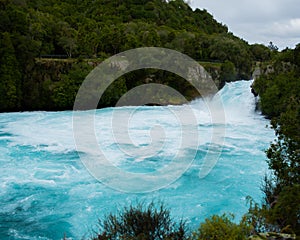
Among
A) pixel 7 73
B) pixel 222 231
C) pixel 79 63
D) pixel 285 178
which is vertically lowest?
pixel 222 231

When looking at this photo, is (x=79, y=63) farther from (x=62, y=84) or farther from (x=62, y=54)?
(x=62, y=54)

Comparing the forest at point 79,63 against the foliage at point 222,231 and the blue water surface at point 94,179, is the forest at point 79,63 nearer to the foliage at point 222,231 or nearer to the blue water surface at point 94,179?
the blue water surface at point 94,179

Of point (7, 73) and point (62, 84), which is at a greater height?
point (62, 84)

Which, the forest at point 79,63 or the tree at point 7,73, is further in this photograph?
the tree at point 7,73

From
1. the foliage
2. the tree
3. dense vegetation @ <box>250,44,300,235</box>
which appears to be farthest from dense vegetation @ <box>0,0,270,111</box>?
the foliage

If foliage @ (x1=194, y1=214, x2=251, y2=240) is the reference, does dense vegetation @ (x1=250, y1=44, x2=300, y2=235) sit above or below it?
above

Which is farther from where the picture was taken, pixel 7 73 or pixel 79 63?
pixel 79 63

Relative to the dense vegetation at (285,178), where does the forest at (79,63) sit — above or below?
above

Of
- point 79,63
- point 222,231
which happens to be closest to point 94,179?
point 222,231

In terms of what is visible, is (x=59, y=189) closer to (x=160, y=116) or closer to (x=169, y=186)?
(x=169, y=186)

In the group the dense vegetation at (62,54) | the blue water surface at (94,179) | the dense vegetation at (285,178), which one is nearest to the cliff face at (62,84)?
the dense vegetation at (62,54)

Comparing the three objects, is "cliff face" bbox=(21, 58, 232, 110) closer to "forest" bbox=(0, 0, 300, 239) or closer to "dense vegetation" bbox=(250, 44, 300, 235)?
"forest" bbox=(0, 0, 300, 239)

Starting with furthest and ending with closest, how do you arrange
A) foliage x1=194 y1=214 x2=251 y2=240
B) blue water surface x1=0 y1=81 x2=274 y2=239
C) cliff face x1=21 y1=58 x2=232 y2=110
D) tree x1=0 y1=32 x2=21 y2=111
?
cliff face x1=21 y1=58 x2=232 y2=110
tree x1=0 y1=32 x2=21 y2=111
blue water surface x1=0 y1=81 x2=274 y2=239
foliage x1=194 y1=214 x2=251 y2=240

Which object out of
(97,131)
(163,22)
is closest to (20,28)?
(97,131)
